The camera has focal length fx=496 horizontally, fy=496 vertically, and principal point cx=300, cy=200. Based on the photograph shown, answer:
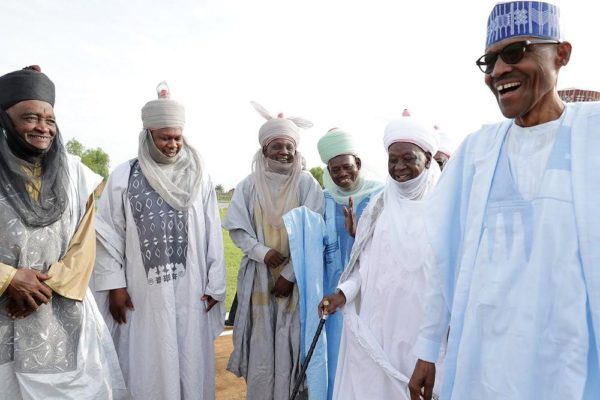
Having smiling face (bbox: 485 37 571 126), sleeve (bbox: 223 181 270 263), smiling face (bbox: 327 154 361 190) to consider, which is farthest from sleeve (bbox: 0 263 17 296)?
smiling face (bbox: 485 37 571 126)

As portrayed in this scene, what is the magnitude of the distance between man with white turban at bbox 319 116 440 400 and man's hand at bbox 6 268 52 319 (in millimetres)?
1602

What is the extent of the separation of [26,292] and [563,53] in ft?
9.08

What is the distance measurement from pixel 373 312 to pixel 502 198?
1.47m

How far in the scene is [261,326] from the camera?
154 inches

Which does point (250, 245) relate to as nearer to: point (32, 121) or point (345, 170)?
point (345, 170)

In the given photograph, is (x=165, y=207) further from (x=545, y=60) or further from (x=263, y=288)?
(x=545, y=60)

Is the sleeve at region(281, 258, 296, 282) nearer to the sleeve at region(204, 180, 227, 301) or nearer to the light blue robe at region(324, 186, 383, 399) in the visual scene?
the light blue robe at region(324, 186, 383, 399)

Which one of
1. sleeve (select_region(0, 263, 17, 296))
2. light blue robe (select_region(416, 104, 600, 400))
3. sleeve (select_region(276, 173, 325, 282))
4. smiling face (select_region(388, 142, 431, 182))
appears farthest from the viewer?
sleeve (select_region(276, 173, 325, 282))

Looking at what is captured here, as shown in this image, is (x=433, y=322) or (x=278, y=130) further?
(x=278, y=130)

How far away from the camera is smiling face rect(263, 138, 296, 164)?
4074mm

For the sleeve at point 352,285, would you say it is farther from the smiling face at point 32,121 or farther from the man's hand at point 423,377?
the smiling face at point 32,121

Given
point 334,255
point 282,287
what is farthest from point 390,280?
point 282,287

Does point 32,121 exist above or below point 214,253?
above

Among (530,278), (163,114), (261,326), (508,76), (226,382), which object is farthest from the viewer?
(226,382)
